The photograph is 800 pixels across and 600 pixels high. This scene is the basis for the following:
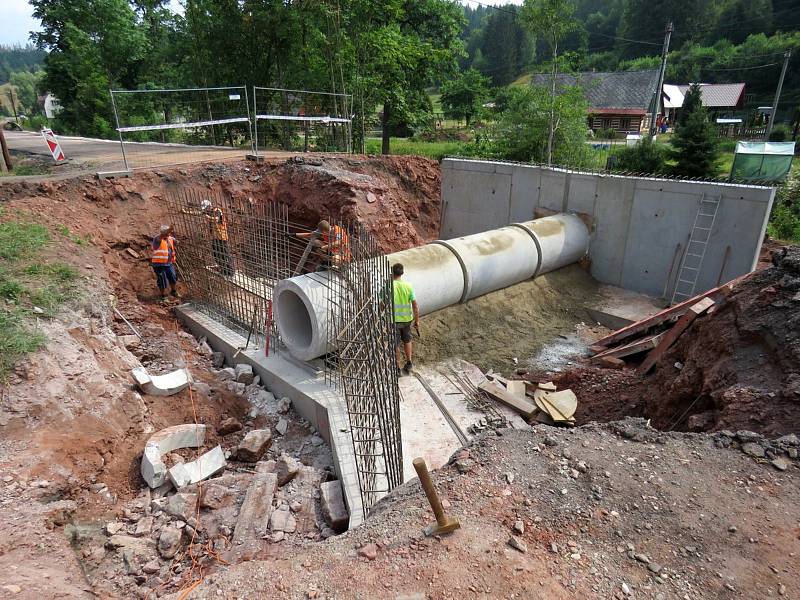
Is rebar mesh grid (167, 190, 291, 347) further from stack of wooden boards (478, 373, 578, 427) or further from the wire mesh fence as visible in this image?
the wire mesh fence

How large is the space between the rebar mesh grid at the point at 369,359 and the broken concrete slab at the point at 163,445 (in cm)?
201

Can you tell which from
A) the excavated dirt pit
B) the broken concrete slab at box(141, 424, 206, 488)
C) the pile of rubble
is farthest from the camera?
the broken concrete slab at box(141, 424, 206, 488)

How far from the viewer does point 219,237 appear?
948 centimetres

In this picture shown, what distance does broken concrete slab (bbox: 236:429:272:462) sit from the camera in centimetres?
605

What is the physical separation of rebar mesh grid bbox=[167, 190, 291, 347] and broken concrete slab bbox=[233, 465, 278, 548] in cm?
296

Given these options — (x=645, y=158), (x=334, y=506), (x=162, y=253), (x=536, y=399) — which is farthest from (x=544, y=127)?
(x=334, y=506)

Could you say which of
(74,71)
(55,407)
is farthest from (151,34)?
(55,407)

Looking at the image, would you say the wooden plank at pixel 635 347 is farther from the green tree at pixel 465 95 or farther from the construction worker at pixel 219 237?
the green tree at pixel 465 95

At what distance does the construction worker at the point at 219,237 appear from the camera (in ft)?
30.3

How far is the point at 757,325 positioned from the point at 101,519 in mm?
7340

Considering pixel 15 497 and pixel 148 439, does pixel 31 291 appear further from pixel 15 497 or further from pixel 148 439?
pixel 15 497

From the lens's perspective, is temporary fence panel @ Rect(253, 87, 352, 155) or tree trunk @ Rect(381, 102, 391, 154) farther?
tree trunk @ Rect(381, 102, 391, 154)

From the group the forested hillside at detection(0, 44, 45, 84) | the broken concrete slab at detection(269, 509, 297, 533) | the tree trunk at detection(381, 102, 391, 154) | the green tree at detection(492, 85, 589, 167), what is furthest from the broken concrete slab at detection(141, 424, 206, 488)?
the forested hillside at detection(0, 44, 45, 84)

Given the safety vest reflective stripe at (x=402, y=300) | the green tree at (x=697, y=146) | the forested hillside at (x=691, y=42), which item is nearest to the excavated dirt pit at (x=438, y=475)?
the safety vest reflective stripe at (x=402, y=300)
